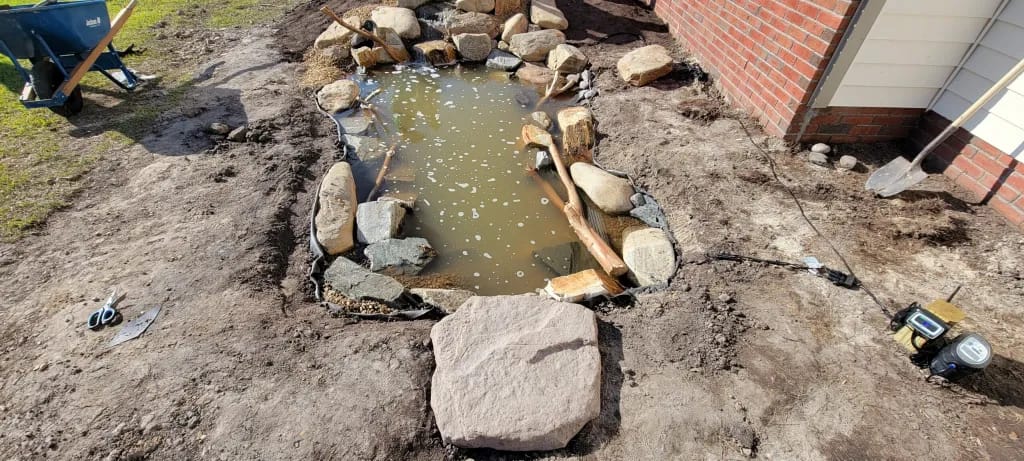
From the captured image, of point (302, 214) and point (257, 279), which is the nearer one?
point (257, 279)

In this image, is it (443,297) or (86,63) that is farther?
(86,63)

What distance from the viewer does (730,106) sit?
5.69 meters

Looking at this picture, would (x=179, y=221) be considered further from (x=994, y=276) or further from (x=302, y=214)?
(x=994, y=276)

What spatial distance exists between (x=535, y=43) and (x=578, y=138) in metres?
3.10

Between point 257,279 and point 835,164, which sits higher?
point 835,164

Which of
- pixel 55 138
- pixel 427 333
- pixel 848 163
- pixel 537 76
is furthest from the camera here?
pixel 537 76

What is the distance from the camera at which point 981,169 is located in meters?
3.91

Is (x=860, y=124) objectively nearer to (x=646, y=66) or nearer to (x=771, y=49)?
(x=771, y=49)

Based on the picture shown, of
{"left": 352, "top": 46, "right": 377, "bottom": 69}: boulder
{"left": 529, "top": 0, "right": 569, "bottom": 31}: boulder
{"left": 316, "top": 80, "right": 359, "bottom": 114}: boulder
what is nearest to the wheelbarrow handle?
{"left": 316, "top": 80, "right": 359, "bottom": 114}: boulder

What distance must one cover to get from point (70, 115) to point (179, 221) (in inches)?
120

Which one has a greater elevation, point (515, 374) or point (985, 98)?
point (985, 98)

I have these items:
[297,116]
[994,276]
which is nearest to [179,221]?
[297,116]

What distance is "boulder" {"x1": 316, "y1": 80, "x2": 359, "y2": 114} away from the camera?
6270 mm

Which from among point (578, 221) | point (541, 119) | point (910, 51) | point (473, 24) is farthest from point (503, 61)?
point (910, 51)
